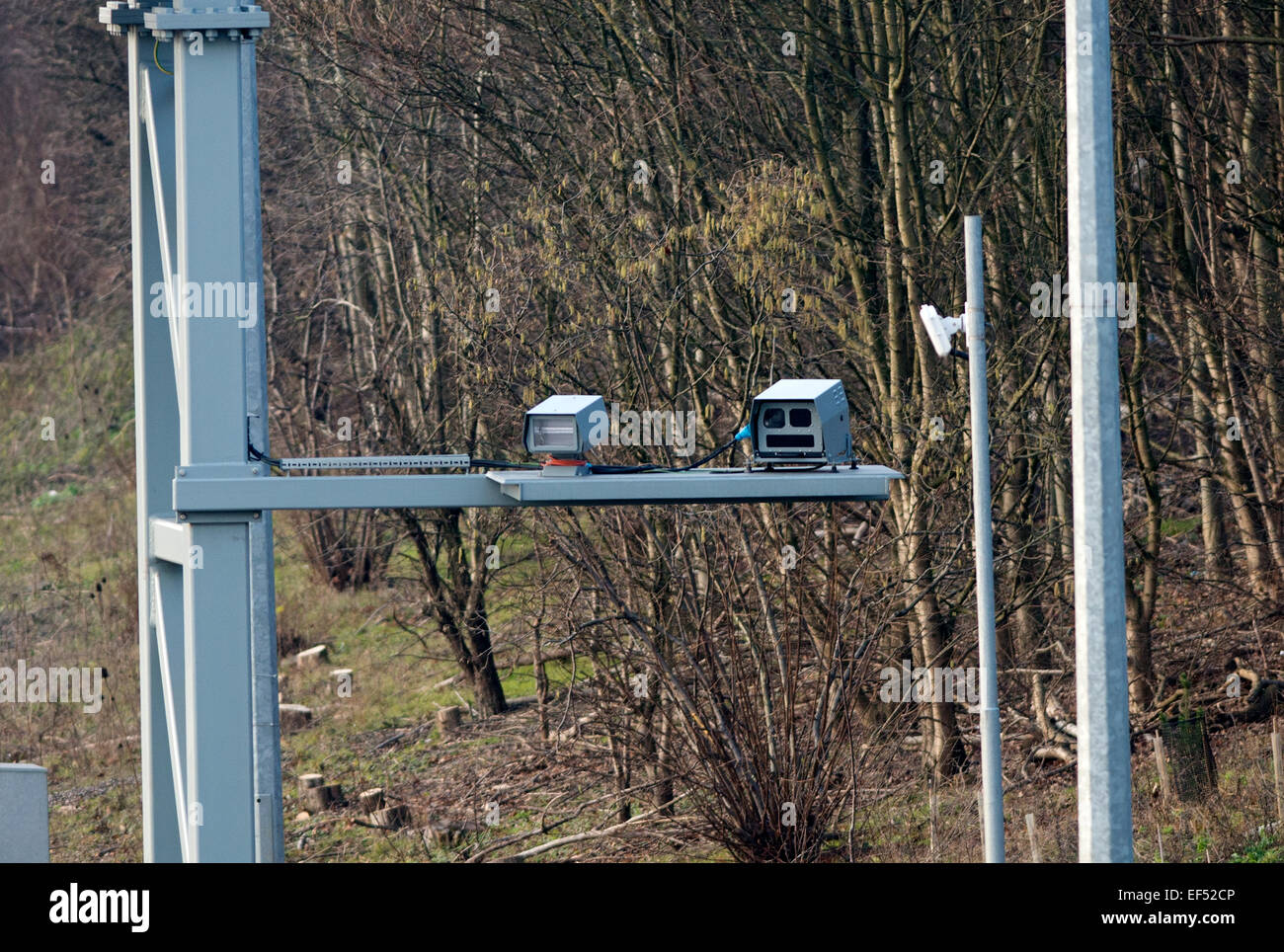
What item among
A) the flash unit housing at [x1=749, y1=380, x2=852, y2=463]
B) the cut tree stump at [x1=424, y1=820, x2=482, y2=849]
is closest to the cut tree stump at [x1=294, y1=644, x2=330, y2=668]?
the cut tree stump at [x1=424, y1=820, x2=482, y2=849]

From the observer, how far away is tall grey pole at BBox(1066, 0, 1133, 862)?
589 cm

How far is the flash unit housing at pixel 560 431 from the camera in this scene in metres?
5.47

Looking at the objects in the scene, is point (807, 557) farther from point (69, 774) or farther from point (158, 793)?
point (69, 774)

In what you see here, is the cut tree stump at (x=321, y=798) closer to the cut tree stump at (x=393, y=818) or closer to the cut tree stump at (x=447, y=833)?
the cut tree stump at (x=393, y=818)

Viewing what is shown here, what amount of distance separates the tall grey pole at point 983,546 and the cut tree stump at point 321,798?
26.9 ft

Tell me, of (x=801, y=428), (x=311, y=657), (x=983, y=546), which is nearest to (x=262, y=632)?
(x=983, y=546)

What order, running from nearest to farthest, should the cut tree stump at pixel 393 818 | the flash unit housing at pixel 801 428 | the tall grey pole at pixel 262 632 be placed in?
the flash unit housing at pixel 801 428
the tall grey pole at pixel 262 632
the cut tree stump at pixel 393 818

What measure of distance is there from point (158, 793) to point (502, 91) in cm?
1064

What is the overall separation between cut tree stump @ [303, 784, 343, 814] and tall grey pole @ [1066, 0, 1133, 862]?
34.9 ft

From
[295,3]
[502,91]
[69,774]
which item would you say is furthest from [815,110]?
[69,774]

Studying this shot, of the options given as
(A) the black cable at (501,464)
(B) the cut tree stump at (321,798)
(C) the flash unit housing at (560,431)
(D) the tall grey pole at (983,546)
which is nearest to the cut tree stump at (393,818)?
(B) the cut tree stump at (321,798)

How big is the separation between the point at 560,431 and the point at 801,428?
2.93ft

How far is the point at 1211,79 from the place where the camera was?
14352mm

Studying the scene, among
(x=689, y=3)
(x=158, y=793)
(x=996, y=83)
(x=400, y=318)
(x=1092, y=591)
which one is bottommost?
(x=158, y=793)
